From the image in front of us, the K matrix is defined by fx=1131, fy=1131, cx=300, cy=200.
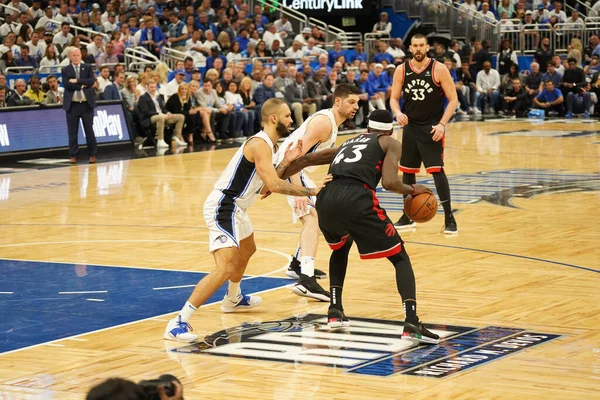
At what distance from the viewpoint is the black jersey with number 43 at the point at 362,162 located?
7.50m

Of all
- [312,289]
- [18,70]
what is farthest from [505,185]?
[18,70]

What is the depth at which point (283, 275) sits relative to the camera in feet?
32.0

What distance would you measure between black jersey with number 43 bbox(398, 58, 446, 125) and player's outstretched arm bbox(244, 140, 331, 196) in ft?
13.6

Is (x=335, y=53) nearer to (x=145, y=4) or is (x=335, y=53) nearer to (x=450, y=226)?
(x=145, y=4)

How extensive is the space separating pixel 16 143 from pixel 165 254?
9.26 metres

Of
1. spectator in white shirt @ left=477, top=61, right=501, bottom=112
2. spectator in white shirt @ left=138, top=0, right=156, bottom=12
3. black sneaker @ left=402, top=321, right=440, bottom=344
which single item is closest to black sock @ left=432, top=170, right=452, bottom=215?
black sneaker @ left=402, top=321, right=440, bottom=344

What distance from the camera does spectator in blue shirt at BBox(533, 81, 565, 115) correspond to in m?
28.6

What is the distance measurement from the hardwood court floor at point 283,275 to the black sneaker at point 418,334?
49 centimetres

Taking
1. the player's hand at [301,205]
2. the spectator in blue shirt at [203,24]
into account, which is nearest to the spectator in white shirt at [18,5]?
the spectator in blue shirt at [203,24]

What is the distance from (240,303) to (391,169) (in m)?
1.66

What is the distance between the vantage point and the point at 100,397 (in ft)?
9.81

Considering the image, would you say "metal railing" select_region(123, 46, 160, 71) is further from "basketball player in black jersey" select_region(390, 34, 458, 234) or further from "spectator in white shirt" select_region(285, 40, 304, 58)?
"basketball player in black jersey" select_region(390, 34, 458, 234)

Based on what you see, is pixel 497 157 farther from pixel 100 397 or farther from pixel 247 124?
pixel 100 397

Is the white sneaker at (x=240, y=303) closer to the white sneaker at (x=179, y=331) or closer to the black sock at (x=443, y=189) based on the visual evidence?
the white sneaker at (x=179, y=331)
